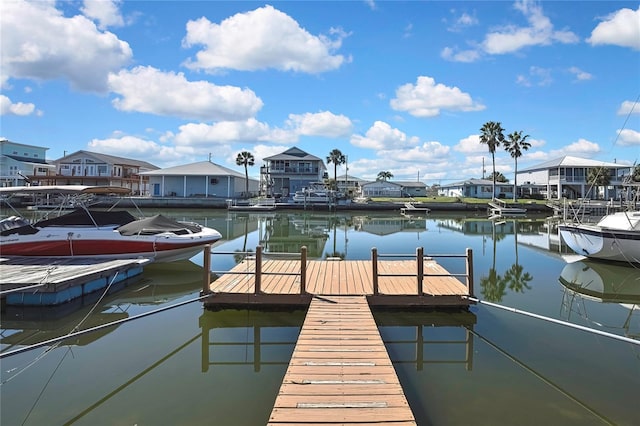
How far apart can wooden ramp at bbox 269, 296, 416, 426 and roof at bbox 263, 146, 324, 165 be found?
5432 cm

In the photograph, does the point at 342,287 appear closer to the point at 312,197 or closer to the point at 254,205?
the point at 254,205

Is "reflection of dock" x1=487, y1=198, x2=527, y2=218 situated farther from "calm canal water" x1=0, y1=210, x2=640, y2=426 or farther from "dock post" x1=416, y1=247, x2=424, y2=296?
"dock post" x1=416, y1=247, x2=424, y2=296

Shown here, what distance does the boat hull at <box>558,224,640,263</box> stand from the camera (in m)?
14.5

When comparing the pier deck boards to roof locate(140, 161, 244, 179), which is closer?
the pier deck boards

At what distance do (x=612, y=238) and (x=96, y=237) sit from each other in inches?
733

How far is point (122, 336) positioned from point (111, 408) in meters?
2.78

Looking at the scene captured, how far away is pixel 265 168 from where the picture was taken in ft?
202

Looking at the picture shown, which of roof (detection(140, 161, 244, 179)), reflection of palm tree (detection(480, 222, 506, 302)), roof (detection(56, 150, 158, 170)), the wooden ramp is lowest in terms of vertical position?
reflection of palm tree (detection(480, 222, 506, 302))

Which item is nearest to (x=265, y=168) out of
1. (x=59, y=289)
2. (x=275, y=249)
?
(x=275, y=249)

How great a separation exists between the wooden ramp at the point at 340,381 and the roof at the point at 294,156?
2138 inches

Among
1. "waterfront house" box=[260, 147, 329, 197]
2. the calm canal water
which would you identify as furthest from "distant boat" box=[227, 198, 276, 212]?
the calm canal water

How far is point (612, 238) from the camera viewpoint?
14695 mm

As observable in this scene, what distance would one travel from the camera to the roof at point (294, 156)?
60094 millimetres

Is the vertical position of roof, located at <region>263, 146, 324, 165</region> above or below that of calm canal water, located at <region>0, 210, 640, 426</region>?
above
